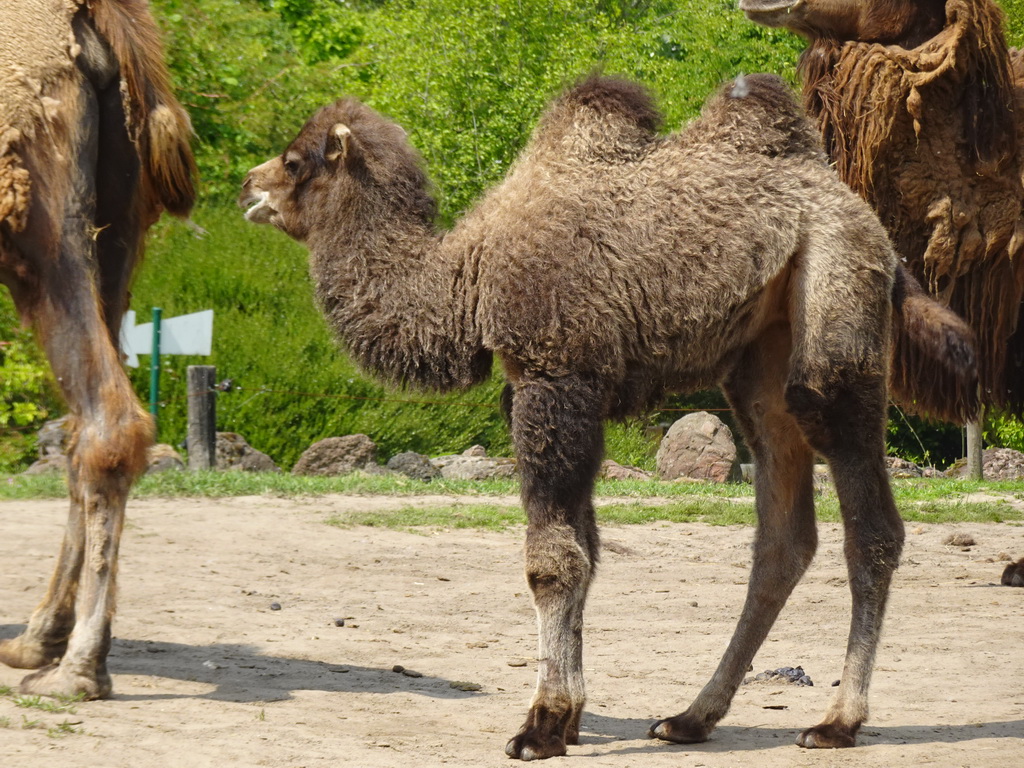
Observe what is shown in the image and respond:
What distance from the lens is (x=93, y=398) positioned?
15.8 feet

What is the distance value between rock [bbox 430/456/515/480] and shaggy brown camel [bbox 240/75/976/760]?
906cm

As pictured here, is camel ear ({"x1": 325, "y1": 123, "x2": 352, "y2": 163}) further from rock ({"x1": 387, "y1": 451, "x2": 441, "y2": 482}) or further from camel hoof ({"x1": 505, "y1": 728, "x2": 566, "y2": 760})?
rock ({"x1": 387, "y1": 451, "x2": 441, "y2": 482})

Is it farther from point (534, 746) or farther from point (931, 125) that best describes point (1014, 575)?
point (534, 746)

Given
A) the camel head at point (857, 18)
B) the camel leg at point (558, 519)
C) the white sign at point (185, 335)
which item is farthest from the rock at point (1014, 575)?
the white sign at point (185, 335)

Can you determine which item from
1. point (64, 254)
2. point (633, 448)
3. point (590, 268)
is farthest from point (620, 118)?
point (633, 448)

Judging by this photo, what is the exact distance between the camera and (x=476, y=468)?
14578mm

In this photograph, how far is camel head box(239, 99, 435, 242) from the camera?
527 cm

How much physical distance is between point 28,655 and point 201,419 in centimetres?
747

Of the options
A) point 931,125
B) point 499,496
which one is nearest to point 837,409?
point 931,125

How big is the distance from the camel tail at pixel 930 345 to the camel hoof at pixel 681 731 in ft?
5.22

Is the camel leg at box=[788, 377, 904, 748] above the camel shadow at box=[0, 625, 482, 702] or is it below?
above

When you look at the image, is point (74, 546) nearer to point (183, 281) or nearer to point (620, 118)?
point (620, 118)

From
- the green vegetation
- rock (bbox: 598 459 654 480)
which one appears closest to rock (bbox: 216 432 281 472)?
the green vegetation

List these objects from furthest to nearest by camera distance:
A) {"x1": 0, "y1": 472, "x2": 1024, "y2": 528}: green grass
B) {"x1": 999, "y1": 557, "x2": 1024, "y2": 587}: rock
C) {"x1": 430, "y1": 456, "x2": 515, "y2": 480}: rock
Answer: {"x1": 430, "y1": 456, "x2": 515, "y2": 480}: rock, {"x1": 0, "y1": 472, "x2": 1024, "y2": 528}: green grass, {"x1": 999, "y1": 557, "x2": 1024, "y2": 587}: rock
